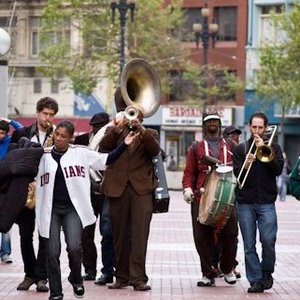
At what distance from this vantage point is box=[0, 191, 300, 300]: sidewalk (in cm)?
1248

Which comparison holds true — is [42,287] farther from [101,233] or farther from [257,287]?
[257,287]

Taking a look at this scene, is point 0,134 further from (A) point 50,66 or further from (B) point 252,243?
(A) point 50,66

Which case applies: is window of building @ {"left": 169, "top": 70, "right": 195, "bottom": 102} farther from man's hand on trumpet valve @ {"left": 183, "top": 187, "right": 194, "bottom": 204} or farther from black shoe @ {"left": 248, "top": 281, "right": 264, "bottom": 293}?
black shoe @ {"left": 248, "top": 281, "right": 264, "bottom": 293}

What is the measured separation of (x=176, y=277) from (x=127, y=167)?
6.67 feet

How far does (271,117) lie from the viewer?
58688mm

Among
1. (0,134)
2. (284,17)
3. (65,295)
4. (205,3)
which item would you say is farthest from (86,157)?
(205,3)

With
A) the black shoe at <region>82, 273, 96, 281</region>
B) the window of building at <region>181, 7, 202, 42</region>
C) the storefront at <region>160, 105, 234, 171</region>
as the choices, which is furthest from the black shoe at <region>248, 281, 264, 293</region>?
the storefront at <region>160, 105, 234, 171</region>

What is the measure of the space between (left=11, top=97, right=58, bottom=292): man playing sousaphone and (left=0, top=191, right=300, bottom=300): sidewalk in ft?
0.44

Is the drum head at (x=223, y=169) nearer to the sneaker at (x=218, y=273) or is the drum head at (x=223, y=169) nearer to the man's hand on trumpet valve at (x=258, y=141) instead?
the man's hand on trumpet valve at (x=258, y=141)

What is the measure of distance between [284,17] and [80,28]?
8.60 metres

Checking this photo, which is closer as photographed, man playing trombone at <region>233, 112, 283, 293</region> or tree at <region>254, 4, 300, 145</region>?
man playing trombone at <region>233, 112, 283, 293</region>

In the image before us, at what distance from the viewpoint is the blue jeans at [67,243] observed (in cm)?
1136

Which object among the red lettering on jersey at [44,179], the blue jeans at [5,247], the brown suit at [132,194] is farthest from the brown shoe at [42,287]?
the blue jeans at [5,247]

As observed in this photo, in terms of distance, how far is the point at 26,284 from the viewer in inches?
501
